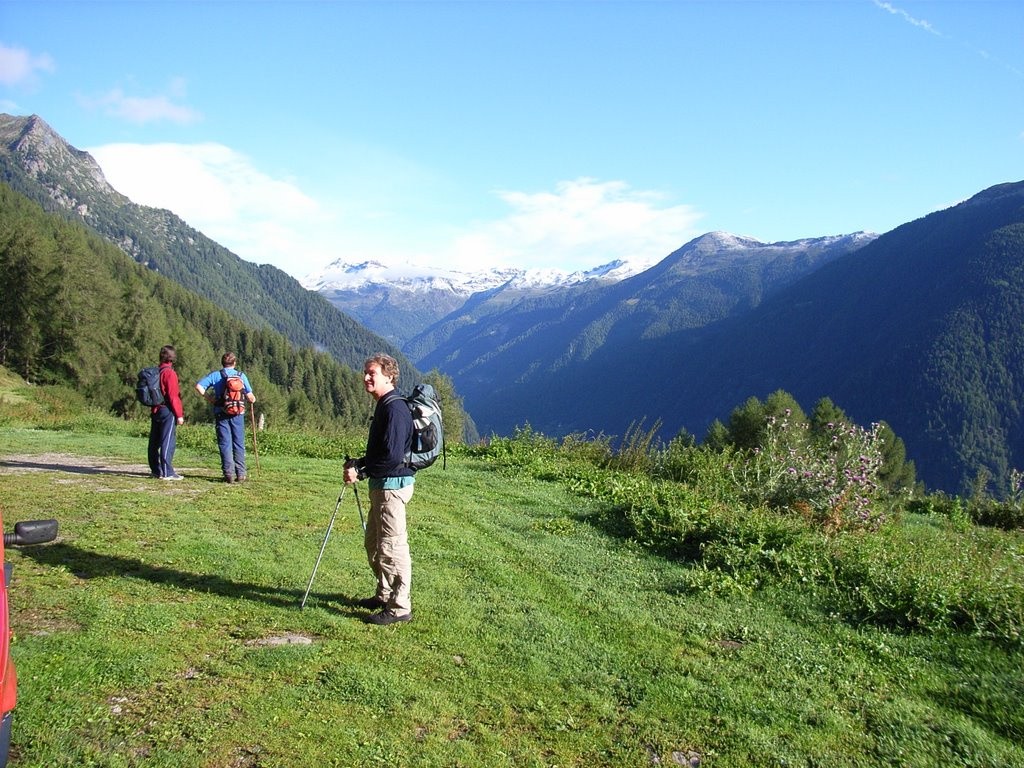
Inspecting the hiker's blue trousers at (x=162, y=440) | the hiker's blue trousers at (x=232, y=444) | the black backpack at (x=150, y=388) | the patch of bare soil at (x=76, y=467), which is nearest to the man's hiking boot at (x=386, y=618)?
the hiker's blue trousers at (x=232, y=444)

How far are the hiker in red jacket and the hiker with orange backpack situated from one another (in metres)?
0.53

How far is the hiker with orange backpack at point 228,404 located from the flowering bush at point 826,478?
889 centimetres

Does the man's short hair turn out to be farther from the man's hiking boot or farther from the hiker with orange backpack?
the hiker with orange backpack

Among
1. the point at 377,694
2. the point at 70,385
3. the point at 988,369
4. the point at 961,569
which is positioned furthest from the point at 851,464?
the point at 988,369

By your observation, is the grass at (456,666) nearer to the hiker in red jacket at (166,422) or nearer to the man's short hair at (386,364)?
the man's short hair at (386,364)

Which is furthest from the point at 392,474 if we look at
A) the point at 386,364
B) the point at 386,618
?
the point at 386,618

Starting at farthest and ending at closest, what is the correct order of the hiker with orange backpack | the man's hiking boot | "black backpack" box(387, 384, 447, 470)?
the hiker with orange backpack
"black backpack" box(387, 384, 447, 470)
the man's hiking boot

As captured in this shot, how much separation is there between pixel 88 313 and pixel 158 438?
55.6 m

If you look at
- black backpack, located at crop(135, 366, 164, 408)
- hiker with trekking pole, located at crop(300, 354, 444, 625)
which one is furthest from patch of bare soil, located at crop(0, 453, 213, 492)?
hiker with trekking pole, located at crop(300, 354, 444, 625)

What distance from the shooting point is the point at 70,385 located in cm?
5656

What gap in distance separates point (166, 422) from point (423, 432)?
7.36 metres

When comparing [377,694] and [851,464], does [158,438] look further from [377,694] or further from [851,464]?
[851,464]

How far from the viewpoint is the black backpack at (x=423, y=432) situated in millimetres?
6160

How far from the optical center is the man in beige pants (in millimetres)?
6039
